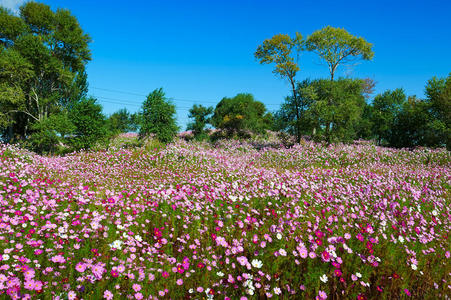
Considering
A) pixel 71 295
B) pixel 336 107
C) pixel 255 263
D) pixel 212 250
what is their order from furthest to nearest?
pixel 336 107 < pixel 212 250 < pixel 255 263 < pixel 71 295

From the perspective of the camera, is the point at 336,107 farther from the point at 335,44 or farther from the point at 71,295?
the point at 71,295

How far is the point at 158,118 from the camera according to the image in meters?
21.9

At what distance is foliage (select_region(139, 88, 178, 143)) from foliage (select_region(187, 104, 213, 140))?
14557 millimetres

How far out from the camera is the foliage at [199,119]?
37125 millimetres

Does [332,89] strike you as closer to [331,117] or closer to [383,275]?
[331,117]

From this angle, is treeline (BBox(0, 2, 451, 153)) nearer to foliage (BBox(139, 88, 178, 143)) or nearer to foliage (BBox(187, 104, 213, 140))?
foliage (BBox(139, 88, 178, 143))

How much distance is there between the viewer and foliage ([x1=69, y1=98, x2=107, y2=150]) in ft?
62.9

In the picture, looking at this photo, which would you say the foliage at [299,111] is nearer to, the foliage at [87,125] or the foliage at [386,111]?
the foliage at [386,111]

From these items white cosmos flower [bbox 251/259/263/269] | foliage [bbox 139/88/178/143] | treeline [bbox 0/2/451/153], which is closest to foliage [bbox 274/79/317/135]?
treeline [bbox 0/2/451/153]

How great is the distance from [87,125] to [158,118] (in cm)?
554

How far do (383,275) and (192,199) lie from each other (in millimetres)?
3590

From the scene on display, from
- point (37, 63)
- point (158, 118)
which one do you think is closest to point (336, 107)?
point (158, 118)

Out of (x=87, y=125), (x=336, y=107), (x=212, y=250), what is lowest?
(x=212, y=250)

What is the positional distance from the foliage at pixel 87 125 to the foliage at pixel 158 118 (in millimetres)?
3350
